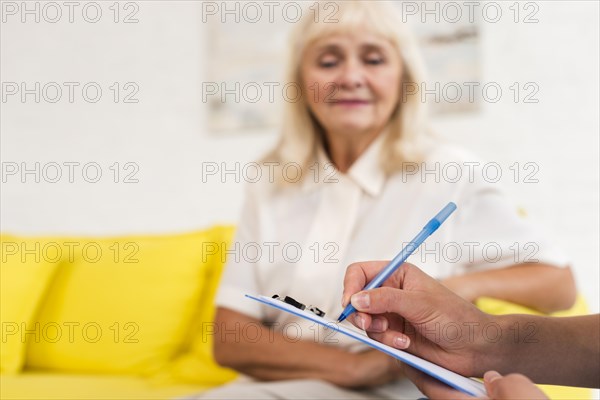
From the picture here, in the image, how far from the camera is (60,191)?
254cm

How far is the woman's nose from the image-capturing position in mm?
1302

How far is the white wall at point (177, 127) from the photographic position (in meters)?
2.10

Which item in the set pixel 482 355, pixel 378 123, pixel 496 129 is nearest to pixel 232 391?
pixel 482 355

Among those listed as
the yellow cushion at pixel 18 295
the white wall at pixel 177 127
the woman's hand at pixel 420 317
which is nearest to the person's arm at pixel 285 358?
the woman's hand at pixel 420 317

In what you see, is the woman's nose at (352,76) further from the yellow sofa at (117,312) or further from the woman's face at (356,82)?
the yellow sofa at (117,312)

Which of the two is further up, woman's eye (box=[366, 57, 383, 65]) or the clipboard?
woman's eye (box=[366, 57, 383, 65])

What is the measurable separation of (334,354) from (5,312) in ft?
3.15

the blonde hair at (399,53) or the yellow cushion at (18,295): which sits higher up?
the blonde hair at (399,53)

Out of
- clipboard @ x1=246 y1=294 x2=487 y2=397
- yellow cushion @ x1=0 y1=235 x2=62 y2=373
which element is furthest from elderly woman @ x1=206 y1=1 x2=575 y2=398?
yellow cushion @ x1=0 y1=235 x2=62 y2=373

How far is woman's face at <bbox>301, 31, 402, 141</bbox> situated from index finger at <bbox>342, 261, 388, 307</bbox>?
0.54 metres

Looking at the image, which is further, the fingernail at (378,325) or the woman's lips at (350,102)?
the woman's lips at (350,102)

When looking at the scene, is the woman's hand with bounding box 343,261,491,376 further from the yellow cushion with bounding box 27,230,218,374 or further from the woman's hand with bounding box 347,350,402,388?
the yellow cushion with bounding box 27,230,218,374

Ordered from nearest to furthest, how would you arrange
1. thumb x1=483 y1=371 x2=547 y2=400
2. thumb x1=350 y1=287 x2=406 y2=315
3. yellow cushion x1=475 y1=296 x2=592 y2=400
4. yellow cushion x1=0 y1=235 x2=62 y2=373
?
1. thumb x1=483 y1=371 x2=547 y2=400
2. thumb x1=350 y1=287 x2=406 y2=315
3. yellow cushion x1=475 y1=296 x2=592 y2=400
4. yellow cushion x1=0 y1=235 x2=62 y2=373

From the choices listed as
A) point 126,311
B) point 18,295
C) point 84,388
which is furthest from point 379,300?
point 18,295
